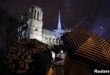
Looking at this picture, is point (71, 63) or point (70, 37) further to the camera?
point (70, 37)

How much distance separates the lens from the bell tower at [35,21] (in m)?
67.8

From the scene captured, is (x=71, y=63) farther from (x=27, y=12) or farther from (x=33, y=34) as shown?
(x=27, y=12)

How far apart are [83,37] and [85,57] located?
36 cm

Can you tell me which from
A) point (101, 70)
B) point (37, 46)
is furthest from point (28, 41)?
point (101, 70)

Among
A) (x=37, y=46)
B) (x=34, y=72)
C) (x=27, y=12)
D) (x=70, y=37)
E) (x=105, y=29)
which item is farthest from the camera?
(x=27, y=12)

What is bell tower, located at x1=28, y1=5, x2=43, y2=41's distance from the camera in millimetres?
67806

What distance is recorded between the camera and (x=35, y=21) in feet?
227

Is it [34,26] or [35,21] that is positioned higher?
[35,21]

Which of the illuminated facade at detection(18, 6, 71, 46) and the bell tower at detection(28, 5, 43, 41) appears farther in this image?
the bell tower at detection(28, 5, 43, 41)

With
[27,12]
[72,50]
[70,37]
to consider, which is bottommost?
[72,50]

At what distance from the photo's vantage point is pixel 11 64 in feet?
8.13

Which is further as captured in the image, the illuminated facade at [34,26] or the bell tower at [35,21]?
the bell tower at [35,21]

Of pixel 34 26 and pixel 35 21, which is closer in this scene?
pixel 34 26

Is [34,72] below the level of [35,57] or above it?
below
